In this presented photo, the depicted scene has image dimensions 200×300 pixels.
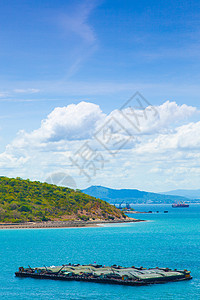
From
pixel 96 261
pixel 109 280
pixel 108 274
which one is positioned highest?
pixel 96 261

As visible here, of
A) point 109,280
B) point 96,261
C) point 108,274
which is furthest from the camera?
point 96,261

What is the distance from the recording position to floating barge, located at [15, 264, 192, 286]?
10919 centimetres

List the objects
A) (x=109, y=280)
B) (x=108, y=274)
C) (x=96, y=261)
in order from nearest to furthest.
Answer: (x=109, y=280) < (x=108, y=274) < (x=96, y=261)

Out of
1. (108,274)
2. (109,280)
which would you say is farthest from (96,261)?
(109,280)

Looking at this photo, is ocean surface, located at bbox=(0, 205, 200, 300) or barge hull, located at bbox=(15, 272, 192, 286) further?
barge hull, located at bbox=(15, 272, 192, 286)

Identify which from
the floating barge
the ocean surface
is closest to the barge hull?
the floating barge

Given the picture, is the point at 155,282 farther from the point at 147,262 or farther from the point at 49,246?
the point at 49,246

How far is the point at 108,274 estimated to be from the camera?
11262cm

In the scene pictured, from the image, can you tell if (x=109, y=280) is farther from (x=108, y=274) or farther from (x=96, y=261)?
(x=96, y=261)

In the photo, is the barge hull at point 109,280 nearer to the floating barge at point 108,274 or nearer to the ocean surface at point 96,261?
the floating barge at point 108,274

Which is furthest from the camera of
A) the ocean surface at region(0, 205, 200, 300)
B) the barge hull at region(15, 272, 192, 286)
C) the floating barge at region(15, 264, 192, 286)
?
the floating barge at region(15, 264, 192, 286)

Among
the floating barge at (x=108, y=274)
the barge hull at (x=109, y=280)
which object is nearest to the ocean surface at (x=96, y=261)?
the barge hull at (x=109, y=280)

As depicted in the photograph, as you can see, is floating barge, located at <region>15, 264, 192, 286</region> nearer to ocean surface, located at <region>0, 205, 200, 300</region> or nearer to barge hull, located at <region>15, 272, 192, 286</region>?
barge hull, located at <region>15, 272, 192, 286</region>

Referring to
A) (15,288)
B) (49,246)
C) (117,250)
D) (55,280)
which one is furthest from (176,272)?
(49,246)
